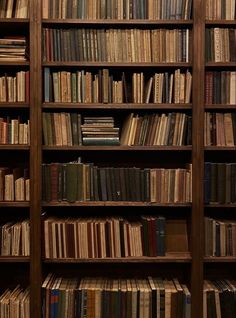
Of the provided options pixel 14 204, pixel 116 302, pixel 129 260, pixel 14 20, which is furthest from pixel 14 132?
pixel 116 302

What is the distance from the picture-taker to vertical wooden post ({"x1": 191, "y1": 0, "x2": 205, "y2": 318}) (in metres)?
2.05

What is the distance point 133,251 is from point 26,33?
1587 mm

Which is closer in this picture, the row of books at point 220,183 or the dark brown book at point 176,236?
the row of books at point 220,183

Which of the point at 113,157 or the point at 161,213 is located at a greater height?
the point at 113,157

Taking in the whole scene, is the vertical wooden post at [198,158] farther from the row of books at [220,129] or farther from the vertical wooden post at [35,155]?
the vertical wooden post at [35,155]

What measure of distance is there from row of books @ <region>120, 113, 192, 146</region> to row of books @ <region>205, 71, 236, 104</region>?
0.63 feet

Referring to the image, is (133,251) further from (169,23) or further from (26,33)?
(26,33)

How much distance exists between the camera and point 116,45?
6.86 ft

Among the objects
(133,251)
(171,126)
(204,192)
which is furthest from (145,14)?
(133,251)

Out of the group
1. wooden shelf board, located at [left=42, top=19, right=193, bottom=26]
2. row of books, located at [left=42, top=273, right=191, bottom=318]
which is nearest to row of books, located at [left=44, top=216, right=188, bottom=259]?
row of books, located at [left=42, top=273, right=191, bottom=318]

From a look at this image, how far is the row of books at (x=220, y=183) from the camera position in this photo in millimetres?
2084

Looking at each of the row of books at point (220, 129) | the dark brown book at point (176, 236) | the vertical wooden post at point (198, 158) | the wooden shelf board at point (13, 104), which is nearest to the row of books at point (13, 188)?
the wooden shelf board at point (13, 104)

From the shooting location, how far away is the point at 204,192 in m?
2.09

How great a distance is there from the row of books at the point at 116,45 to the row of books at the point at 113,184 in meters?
0.66
